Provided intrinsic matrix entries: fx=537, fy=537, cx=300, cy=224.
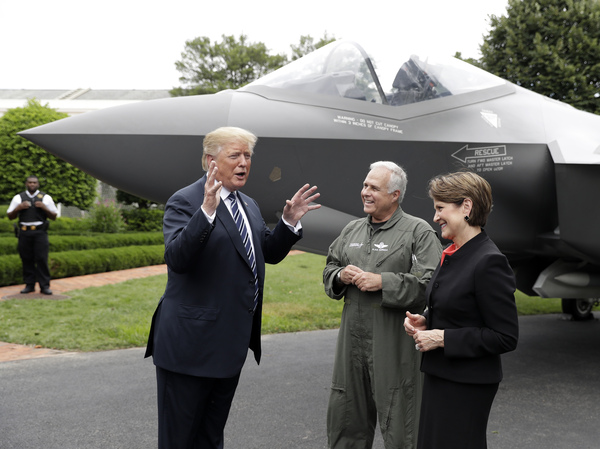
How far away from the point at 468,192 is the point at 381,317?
3.16 ft

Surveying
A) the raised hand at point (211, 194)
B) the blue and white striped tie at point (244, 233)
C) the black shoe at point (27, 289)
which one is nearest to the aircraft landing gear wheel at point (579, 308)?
the blue and white striped tie at point (244, 233)

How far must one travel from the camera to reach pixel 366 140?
390 centimetres

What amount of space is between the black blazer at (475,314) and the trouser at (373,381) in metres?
0.62

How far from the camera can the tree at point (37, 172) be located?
771 inches

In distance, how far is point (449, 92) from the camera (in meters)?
4.34

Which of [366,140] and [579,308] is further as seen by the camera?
A: [579,308]

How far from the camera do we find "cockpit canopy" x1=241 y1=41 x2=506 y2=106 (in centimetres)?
414

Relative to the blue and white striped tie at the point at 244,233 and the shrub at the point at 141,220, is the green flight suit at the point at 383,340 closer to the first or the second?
the blue and white striped tie at the point at 244,233

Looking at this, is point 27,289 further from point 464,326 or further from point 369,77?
point 464,326

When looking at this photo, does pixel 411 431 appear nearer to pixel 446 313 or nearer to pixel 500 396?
pixel 446 313

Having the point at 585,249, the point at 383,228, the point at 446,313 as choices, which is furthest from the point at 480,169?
the point at 446,313

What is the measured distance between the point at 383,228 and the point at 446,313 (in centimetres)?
91

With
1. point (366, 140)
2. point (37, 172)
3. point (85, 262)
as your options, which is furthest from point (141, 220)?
point (366, 140)

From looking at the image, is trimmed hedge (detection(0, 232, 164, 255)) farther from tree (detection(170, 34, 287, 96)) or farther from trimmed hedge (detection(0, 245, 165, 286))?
tree (detection(170, 34, 287, 96))
